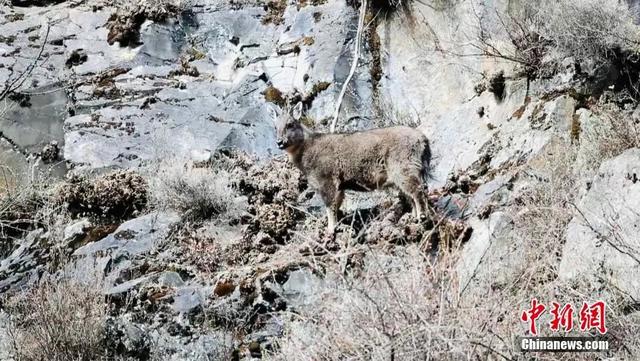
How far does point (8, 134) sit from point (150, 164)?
11.4 ft

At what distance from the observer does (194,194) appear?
10.8 metres

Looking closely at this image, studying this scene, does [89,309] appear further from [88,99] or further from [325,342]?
[88,99]

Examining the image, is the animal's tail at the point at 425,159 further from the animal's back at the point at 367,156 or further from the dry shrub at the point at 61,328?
the dry shrub at the point at 61,328

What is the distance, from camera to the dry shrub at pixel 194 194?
10.8 metres

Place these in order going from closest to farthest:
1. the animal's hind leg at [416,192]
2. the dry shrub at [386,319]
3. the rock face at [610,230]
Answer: the dry shrub at [386,319] < the rock face at [610,230] < the animal's hind leg at [416,192]

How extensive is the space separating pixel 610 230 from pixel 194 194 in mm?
6324

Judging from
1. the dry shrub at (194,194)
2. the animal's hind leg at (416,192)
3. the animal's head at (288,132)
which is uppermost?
the animal's head at (288,132)

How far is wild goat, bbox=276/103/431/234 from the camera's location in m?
9.07

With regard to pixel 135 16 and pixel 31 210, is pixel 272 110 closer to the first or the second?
pixel 135 16

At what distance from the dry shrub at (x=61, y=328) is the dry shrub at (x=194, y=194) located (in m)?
3.25

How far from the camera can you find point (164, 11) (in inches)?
622

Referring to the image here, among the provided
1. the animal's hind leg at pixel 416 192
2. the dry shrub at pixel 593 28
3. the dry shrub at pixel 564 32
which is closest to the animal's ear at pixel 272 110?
the dry shrub at pixel 564 32

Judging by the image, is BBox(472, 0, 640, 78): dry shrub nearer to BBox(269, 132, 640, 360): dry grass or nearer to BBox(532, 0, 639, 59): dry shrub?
BBox(532, 0, 639, 59): dry shrub

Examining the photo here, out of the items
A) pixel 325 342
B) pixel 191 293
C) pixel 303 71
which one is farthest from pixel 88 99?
pixel 325 342
